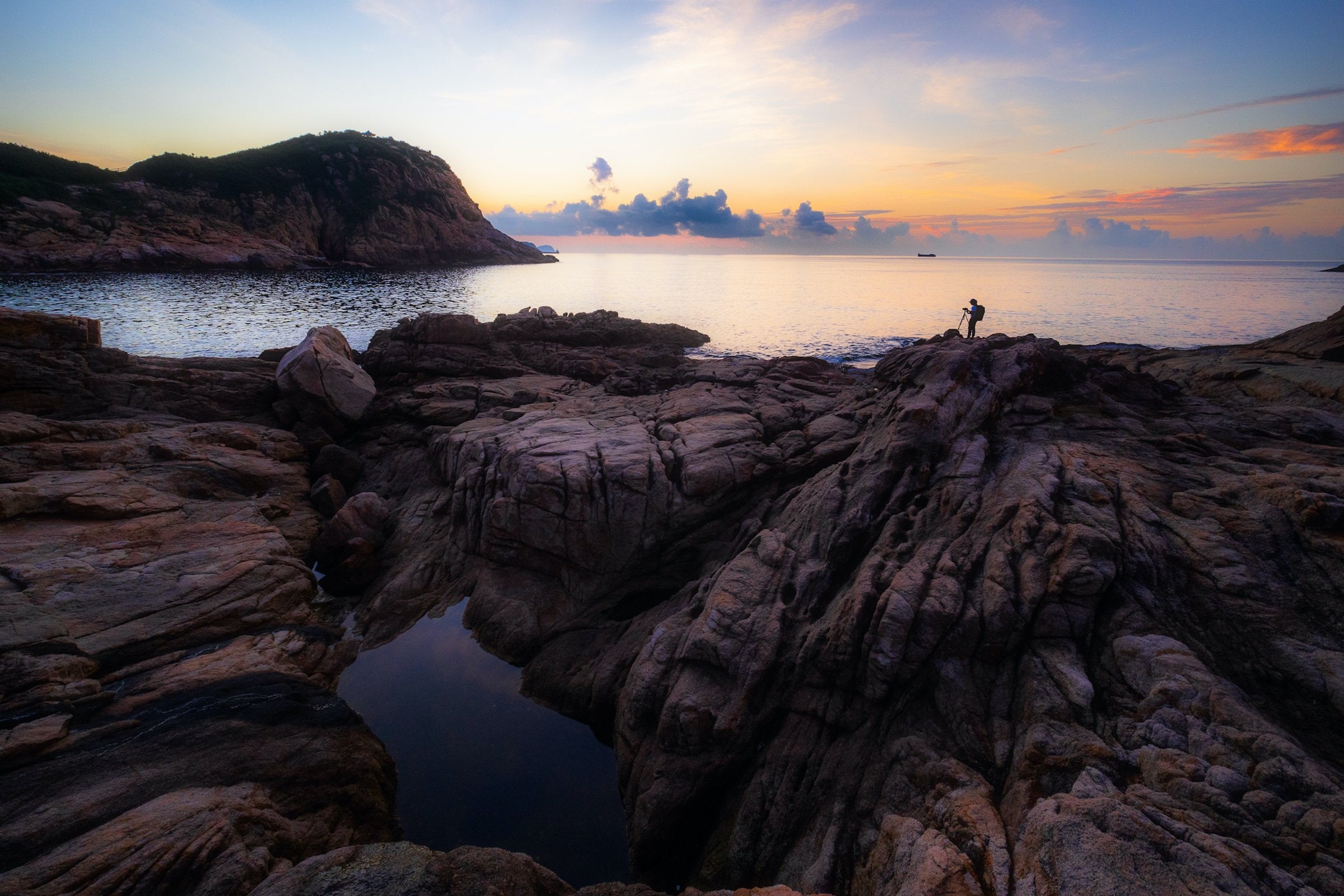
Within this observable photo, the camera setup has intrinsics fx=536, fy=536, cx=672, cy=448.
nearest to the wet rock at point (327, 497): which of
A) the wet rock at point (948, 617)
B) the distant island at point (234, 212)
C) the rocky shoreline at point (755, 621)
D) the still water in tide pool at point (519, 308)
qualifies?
the rocky shoreline at point (755, 621)

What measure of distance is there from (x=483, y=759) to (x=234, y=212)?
613 feet

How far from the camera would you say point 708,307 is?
103125 mm

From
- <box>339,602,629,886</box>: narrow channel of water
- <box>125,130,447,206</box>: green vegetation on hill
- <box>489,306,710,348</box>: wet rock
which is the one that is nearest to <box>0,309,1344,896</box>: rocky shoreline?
<box>339,602,629,886</box>: narrow channel of water

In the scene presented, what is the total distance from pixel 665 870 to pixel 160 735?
12.1 metres

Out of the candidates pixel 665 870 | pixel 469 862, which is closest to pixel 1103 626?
pixel 665 870

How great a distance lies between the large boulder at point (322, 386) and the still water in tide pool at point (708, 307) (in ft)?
75.6

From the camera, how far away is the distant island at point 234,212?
109750 millimetres

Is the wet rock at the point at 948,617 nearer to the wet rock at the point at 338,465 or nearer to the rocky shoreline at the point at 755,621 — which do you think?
the rocky shoreline at the point at 755,621

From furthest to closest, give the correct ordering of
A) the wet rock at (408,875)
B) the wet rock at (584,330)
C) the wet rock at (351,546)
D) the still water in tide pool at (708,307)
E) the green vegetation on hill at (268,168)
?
the green vegetation on hill at (268,168) < the still water in tide pool at (708,307) < the wet rock at (584,330) < the wet rock at (351,546) < the wet rock at (408,875)

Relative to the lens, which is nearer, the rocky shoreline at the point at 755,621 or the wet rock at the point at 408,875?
the wet rock at the point at 408,875

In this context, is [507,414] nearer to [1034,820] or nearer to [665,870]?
[665,870]

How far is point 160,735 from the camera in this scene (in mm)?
12289

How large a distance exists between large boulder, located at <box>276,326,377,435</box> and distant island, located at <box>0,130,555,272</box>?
121557mm

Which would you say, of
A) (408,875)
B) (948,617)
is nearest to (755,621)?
(948,617)
